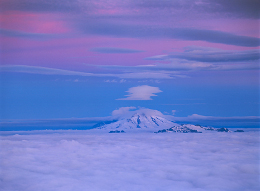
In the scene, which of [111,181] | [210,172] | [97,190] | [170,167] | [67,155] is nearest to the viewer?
[97,190]

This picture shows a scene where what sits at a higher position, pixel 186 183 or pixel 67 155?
pixel 67 155

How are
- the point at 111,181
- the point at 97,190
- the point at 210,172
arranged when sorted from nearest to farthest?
the point at 97,190
the point at 111,181
the point at 210,172

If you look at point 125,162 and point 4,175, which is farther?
point 125,162

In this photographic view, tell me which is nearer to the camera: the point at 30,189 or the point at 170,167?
the point at 30,189

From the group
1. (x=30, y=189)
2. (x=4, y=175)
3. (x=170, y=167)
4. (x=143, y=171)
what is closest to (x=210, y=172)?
(x=170, y=167)

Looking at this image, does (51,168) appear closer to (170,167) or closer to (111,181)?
(111,181)

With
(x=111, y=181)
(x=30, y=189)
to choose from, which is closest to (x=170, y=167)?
(x=111, y=181)

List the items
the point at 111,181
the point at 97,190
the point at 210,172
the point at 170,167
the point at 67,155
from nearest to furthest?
1. the point at 97,190
2. the point at 111,181
3. the point at 210,172
4. the point at 170,167
5. the point at 67,155

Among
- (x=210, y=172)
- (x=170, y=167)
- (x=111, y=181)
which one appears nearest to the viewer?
(x=111, y=181)

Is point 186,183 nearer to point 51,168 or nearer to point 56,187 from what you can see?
point 56,187
